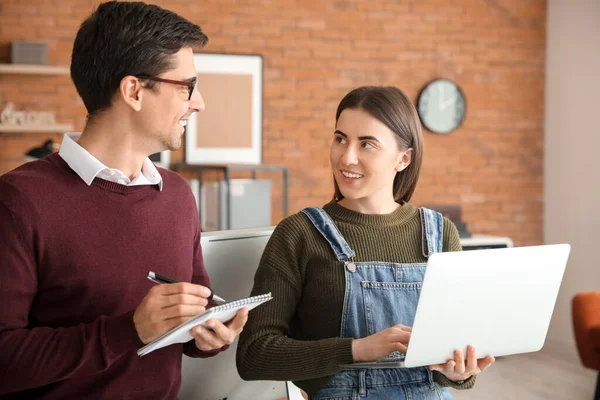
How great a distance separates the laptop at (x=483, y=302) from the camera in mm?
1385

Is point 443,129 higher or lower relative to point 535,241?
higher

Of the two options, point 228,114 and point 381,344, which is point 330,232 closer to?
point 381,344

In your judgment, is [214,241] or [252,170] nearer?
[214,241]

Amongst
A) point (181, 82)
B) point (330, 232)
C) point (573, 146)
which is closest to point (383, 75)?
point (573, 146)

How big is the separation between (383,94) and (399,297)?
0.50m

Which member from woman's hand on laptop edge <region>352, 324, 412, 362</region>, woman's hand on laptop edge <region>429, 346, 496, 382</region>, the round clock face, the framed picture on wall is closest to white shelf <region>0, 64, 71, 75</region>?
the framed picture on wall

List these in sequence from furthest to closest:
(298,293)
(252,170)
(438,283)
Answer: (252,170) < (298,293) < (438,283)

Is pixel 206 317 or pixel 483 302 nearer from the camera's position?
pixel 206 317

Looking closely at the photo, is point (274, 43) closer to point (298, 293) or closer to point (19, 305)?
point (298, 293)

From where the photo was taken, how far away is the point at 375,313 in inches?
65.0

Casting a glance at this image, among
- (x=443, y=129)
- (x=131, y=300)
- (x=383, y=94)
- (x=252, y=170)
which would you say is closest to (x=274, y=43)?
(x=252, y=170)

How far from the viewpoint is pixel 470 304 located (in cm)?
143

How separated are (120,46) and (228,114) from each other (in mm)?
3774

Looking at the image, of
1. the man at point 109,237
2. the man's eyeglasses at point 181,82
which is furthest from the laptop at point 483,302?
the man's eyeglasses at point 181,82
